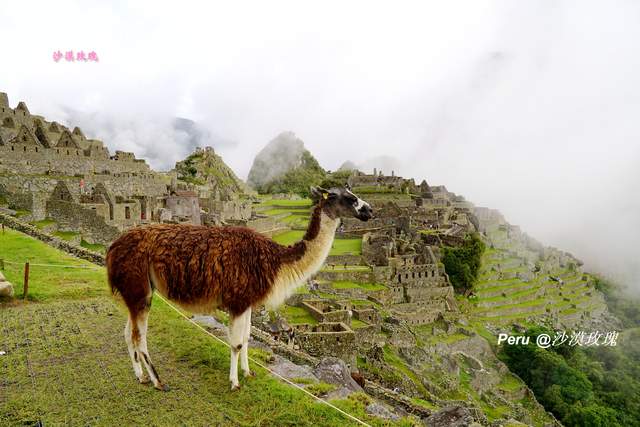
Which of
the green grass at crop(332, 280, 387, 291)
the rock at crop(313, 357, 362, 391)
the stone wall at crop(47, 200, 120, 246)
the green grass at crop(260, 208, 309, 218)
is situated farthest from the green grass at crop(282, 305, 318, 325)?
the green grass at crop(260, 208, 309, 218)

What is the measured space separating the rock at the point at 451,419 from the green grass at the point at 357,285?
17.4m

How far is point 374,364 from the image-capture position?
15.2m

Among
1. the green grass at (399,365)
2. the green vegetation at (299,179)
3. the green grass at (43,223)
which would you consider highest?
the green vegetation at (299,179)

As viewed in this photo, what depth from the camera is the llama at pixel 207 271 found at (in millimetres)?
4348

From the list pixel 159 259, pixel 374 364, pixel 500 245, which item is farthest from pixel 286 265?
pixel 500 245

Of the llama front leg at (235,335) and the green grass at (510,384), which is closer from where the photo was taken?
the llama front leg at (235,335)

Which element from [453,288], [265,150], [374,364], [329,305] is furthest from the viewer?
[265,150]

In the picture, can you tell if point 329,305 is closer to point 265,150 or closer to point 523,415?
point 523,415

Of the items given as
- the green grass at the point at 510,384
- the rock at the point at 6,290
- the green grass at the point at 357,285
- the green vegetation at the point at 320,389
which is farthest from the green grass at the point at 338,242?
the green vegetation at the point at 320,389

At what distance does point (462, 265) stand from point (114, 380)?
102 feet

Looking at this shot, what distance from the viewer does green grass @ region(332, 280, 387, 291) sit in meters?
22.8

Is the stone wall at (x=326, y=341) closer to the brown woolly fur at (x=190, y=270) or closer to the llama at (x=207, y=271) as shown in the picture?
the llama at (x=207, y=271)

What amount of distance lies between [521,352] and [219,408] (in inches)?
1156

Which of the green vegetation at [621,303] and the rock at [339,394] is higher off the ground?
the rock at [339,394]
